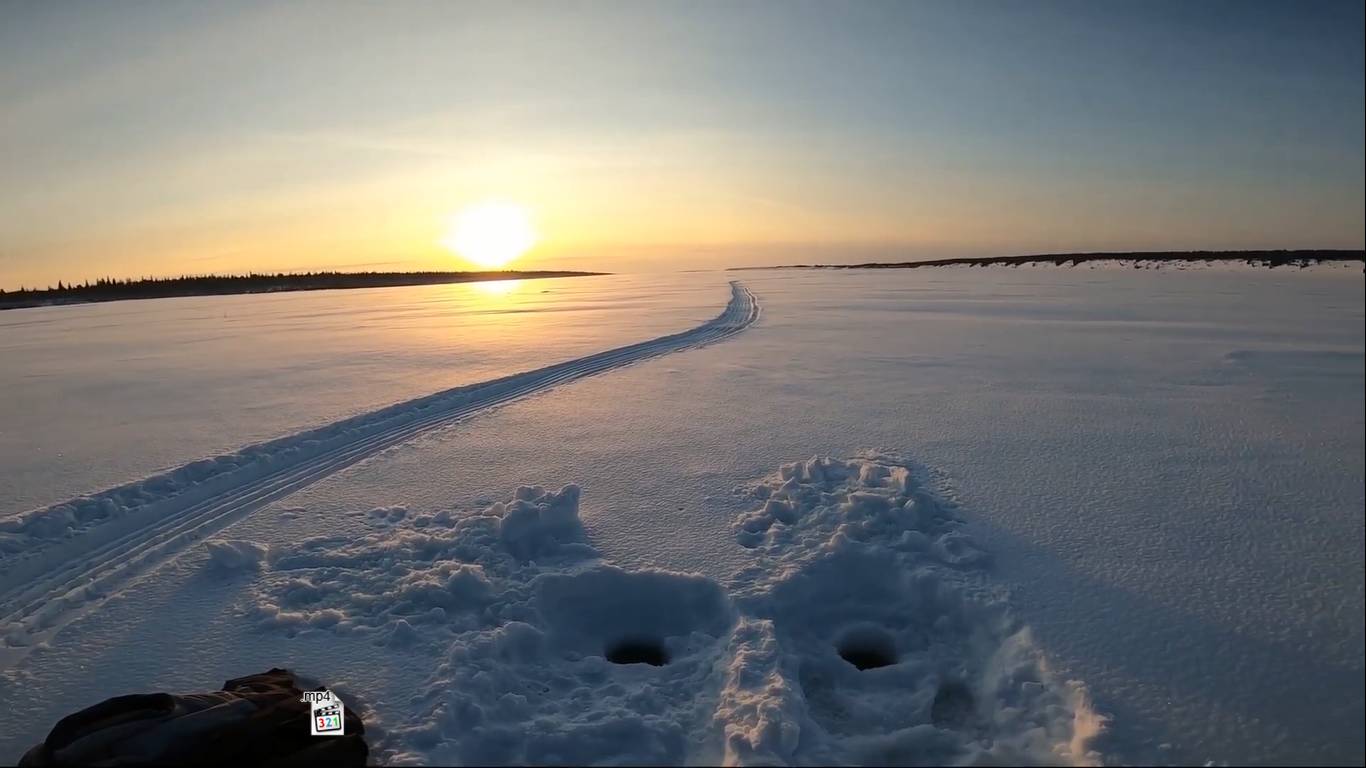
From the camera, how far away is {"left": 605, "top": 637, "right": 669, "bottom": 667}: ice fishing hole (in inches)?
138

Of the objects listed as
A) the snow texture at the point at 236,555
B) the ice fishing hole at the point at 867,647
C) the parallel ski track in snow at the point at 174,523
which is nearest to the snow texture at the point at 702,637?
the ice fishing hole at the point at 867,647

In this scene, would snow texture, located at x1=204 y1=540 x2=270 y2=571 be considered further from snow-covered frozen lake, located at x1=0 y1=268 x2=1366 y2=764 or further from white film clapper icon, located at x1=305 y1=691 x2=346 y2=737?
white film clapper icon, located at x1=305 y1=691 x2=346 y2=737

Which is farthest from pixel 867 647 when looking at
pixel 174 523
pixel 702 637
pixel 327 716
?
pixel 174 523

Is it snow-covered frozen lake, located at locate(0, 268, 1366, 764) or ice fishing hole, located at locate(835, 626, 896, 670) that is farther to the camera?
ice fishing hole, located at locate(835, 626, 896, 670)

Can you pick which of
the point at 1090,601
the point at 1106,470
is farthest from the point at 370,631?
the point at 1106,470

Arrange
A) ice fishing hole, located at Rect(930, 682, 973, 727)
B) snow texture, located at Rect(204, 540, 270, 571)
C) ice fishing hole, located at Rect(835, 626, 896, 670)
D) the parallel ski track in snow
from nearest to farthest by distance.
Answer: ice fishing hole, located at Rect(930, 682, 973, 727) < ice fishing hole, located at Rect(835, 626, 896, 670) < the parallel ski track in snow < snow texture, located at Rect(204, 540, 270, 571)

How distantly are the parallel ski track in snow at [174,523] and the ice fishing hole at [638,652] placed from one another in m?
3.08

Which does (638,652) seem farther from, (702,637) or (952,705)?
(952,705)

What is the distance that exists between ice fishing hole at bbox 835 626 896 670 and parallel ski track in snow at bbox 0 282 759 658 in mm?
4338

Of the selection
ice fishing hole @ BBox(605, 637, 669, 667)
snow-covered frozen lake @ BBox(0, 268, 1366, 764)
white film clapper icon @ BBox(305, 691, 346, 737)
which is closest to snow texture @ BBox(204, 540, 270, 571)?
snow-covered frozen lake @ BBox(0, 268, 1366, 764)

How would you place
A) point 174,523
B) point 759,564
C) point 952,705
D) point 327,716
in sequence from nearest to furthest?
1. point 327,716
2. point 952,705
3. point 759,564
4. point 174,523

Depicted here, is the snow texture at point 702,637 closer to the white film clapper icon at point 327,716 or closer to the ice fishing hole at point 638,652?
the ice fishing hole at point 638,652

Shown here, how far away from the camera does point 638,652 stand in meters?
3.59

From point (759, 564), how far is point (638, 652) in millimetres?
917
